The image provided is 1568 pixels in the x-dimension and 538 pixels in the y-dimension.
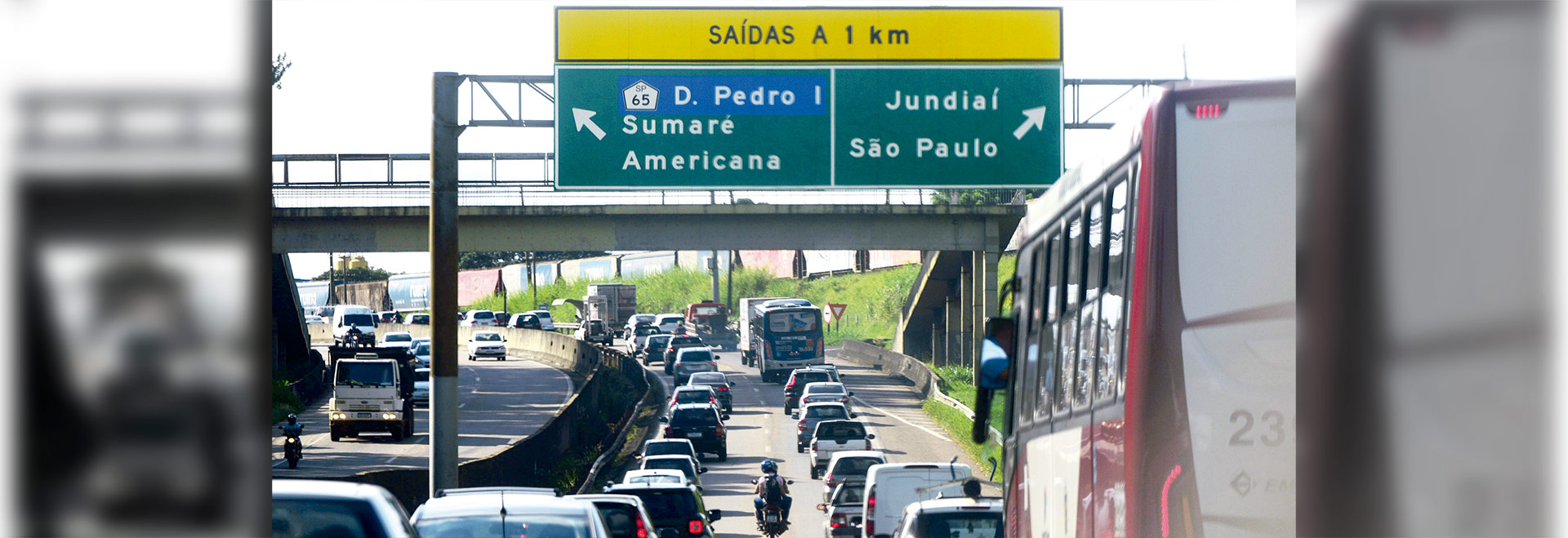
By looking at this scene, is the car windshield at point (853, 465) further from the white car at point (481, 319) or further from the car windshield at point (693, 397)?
the white car at point (481, 319)

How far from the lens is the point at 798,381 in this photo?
55.2m

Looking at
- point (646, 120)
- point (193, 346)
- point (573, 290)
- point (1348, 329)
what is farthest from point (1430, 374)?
point (573, 290)

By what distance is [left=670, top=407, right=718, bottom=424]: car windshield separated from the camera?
4016 centimetres

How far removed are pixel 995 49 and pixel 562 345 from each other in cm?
5962

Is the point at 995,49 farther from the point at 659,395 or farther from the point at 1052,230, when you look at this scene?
the point at 659,395

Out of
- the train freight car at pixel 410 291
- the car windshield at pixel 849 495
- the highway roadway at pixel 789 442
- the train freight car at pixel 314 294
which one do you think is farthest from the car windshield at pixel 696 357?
the train freight car at pixel 314 294

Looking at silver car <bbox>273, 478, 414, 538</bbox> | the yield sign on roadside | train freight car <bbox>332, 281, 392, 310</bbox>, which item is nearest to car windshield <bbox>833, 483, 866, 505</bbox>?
silver car <bbox>273, 478, 414, 538</bbox>

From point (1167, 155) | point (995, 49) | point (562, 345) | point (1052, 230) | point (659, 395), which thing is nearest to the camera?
point (1167, 155)

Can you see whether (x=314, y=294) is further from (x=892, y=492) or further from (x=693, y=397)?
(x=892, y=492)

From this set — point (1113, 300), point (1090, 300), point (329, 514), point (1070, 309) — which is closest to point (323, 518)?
point (329, 514)

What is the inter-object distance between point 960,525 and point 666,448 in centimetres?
1952

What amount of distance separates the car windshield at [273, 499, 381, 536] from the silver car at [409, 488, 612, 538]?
1.85 meters

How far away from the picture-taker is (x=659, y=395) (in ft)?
191

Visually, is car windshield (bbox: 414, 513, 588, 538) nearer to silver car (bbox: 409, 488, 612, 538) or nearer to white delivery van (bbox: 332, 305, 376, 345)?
silver car (bbox: 409, 488, 612, 538)
